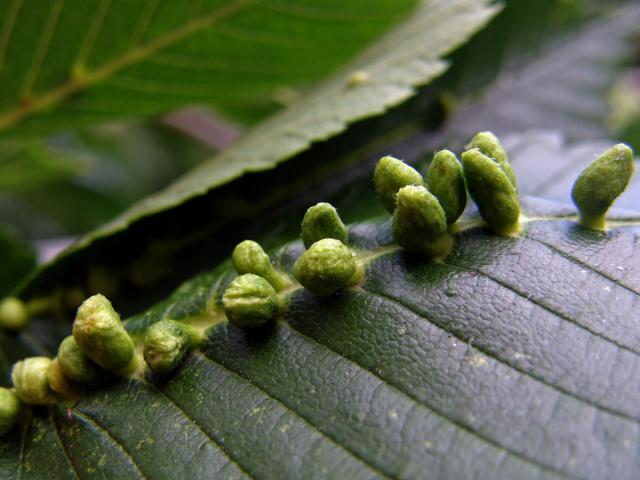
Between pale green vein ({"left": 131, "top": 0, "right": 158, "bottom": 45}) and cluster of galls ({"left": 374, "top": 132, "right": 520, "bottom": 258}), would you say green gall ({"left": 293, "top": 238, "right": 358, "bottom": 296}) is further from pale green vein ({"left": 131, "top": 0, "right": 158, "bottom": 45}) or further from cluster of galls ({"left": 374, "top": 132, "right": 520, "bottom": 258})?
pale green vein ({"left": 131, "top": 0, "right": 158, "bottom": 45})

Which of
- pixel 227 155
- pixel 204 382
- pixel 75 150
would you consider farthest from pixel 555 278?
pixel 75 150

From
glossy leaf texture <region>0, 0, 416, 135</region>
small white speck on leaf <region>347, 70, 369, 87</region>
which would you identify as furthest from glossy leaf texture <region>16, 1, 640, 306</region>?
glossy leaf texture <region>0, 0, 416, 135</region>

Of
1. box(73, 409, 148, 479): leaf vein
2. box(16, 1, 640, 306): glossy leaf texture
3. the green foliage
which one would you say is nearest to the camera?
the green foliage

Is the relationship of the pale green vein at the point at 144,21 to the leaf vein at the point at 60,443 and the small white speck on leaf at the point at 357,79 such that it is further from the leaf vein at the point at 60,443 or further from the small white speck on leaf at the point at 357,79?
the leaf vein at the point at 60,443

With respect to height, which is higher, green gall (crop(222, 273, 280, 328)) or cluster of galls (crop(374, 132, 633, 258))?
cluster of galls (crop(374, 132, 633, 258))

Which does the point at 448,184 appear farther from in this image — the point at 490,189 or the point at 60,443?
the point at 60,443

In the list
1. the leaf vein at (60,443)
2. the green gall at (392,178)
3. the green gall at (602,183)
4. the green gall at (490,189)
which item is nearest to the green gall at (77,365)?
the leaf vein at (60,443)

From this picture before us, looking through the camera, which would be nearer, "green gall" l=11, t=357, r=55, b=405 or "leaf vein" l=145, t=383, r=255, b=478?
"leaf vein" l=145, t=383, r=255, b=478

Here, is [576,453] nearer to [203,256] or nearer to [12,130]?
[203,256]
